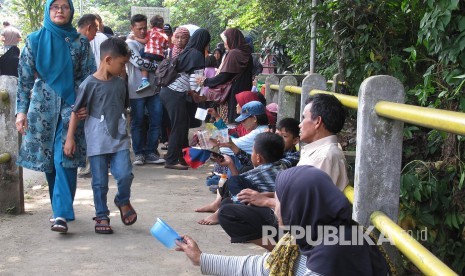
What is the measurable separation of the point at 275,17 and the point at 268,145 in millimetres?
9982

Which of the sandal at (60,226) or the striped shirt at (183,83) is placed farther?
the striped shirt at (183,83)

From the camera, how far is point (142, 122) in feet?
29.2

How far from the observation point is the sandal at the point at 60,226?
5.19 meters

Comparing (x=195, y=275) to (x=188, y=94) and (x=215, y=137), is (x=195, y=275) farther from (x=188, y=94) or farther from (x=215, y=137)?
(x=188, y=94)

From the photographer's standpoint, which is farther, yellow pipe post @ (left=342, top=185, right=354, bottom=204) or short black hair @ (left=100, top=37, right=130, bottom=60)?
short black hair @ (left=100, top=37, right=130, bottom=60)

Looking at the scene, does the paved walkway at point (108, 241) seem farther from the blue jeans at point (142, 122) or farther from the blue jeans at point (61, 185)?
the blue jeans at point (142, 122)

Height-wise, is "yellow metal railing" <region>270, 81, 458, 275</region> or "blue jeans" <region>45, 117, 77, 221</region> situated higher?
"yellow metal railing" <region>270, 81, 458, 275</region>

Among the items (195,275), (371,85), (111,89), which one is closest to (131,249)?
(195,275)

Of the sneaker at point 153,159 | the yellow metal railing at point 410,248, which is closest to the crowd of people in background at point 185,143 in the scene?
the yellow metal railing at point 410,248

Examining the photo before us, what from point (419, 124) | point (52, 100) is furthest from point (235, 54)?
point (419, 124)

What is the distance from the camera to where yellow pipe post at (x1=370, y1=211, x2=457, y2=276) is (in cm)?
233

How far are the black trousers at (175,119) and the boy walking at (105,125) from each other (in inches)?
124

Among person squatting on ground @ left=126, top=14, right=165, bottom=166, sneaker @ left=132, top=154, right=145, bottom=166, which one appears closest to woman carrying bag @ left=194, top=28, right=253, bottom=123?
person squatting on ground @ left=126, top=14, right=165, bottom=166

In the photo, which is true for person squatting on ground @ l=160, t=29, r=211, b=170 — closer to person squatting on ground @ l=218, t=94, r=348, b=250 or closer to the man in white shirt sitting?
person squatting on ground @ l=218, t=94, r=348, b=250
